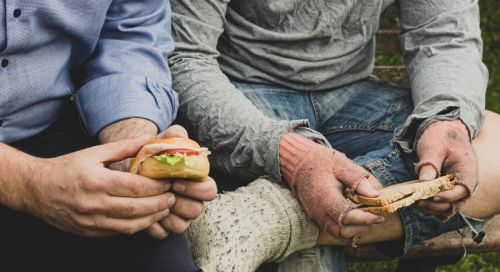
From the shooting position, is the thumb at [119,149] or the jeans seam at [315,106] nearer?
the thumb at [119,149]

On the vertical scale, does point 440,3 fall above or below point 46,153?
above

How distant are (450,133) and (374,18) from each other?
59cm

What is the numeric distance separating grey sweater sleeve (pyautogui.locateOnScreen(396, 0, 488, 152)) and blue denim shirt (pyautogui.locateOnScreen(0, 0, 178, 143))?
0.75 metres

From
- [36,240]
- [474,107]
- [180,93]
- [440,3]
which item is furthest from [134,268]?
[440,3]

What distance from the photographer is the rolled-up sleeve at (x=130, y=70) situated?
213cm

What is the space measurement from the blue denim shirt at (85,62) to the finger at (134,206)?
15.6 inches

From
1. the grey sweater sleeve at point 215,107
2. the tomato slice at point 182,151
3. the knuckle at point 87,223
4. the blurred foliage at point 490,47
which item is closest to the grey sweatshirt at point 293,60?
the grey sweater sleeve at point 215,107

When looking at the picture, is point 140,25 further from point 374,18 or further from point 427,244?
point 427,244

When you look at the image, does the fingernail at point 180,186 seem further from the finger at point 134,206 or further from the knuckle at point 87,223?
the knuckle at point 87,223

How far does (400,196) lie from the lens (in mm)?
1984

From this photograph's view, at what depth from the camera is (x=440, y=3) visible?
2707mm

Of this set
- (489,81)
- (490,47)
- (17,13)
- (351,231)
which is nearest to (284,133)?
(351,231)

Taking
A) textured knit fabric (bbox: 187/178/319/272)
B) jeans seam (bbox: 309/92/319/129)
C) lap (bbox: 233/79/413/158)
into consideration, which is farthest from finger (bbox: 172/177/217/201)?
jeans seam (bbox: 309/92/319/129)

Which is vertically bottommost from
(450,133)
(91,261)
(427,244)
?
(427,244)
